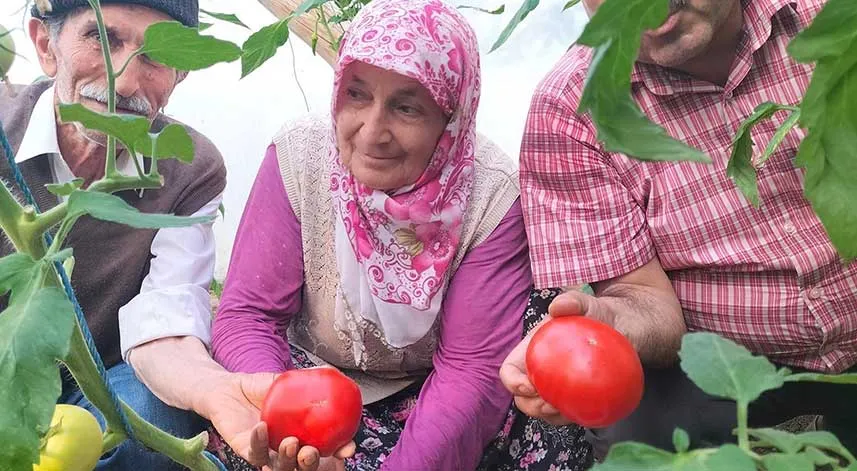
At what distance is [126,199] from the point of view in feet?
4.10

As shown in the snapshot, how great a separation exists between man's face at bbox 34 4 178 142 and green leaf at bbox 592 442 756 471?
3.50 ft

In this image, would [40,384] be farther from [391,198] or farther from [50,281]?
[391,198]

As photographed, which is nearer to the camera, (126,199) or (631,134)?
(631,134)

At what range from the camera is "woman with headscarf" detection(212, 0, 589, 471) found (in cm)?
109

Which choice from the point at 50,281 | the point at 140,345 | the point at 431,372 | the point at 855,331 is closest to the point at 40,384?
the point at 50,281

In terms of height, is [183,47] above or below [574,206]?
above

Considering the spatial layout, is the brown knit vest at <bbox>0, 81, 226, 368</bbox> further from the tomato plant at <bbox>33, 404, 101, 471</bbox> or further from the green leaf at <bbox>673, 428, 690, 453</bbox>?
the green leaf at <bbox>673, 428, 690, 453</bbox>

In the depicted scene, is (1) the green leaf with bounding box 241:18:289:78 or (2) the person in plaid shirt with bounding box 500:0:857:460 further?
(2) the person in plaid shirt with bounding box 500:0:857:460

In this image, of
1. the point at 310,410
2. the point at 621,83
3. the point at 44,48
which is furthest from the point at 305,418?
the point at 44,48

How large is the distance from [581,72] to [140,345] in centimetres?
69

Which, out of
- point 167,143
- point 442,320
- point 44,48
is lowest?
point 442,320

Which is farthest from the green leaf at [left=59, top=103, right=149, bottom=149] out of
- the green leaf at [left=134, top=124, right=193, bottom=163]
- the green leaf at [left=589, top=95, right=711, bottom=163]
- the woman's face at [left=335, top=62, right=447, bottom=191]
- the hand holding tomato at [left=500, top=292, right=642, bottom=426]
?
the woman's face at [left=335, top=62, right=447, bottom=191]

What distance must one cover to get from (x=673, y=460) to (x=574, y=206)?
33.1 inches

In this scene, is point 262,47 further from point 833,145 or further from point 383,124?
point 833,145
